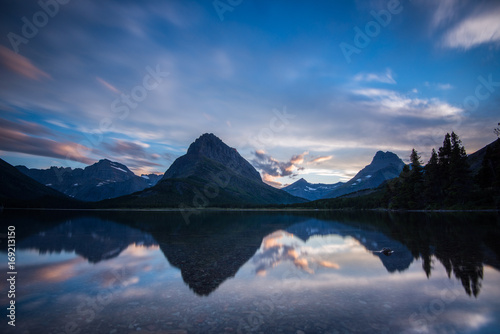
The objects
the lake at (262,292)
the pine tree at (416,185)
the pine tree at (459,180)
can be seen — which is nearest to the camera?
the lake at (262,292)

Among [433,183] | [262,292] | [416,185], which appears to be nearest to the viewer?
[262,292]


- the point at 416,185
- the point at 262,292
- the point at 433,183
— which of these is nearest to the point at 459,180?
the point at 433,183

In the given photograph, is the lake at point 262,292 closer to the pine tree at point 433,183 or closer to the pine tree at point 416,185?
the pine tree at point 433,183

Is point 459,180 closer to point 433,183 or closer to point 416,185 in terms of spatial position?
point 433,183

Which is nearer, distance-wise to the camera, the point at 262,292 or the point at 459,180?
the point at 262,292

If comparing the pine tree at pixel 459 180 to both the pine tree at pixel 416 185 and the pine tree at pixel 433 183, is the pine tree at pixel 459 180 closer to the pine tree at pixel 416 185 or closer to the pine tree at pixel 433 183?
the pine tree at pixel 433 183

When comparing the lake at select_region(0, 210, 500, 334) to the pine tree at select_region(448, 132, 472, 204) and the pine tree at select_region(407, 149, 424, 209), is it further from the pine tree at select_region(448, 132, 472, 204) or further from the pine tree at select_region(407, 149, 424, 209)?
the pine tree at select_region(407, 149, 424, 209)

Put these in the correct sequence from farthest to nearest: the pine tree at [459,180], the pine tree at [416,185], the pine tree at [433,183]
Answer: the pine tree at [416,185] < the pine tree at [433,183] < the pine tree at [459,180]

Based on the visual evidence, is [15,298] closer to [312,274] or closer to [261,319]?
[261,319]

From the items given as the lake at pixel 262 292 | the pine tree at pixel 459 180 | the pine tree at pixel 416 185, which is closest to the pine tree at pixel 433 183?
the pine tree at pixel 416 185

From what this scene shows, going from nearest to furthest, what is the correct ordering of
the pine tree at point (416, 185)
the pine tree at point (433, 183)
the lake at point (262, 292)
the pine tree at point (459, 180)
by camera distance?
the lake at point (262, 292) < the pine tree at point (459, 180) < the pine tree at point (433, 183) < the pine tree at point (416, 185)

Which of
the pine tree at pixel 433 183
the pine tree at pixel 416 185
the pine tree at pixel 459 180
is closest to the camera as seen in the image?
the pine tree at pixel 459 180

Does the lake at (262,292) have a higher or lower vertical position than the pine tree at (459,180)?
lower

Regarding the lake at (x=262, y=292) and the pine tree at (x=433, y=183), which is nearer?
the lake at (x=262, y=292)
